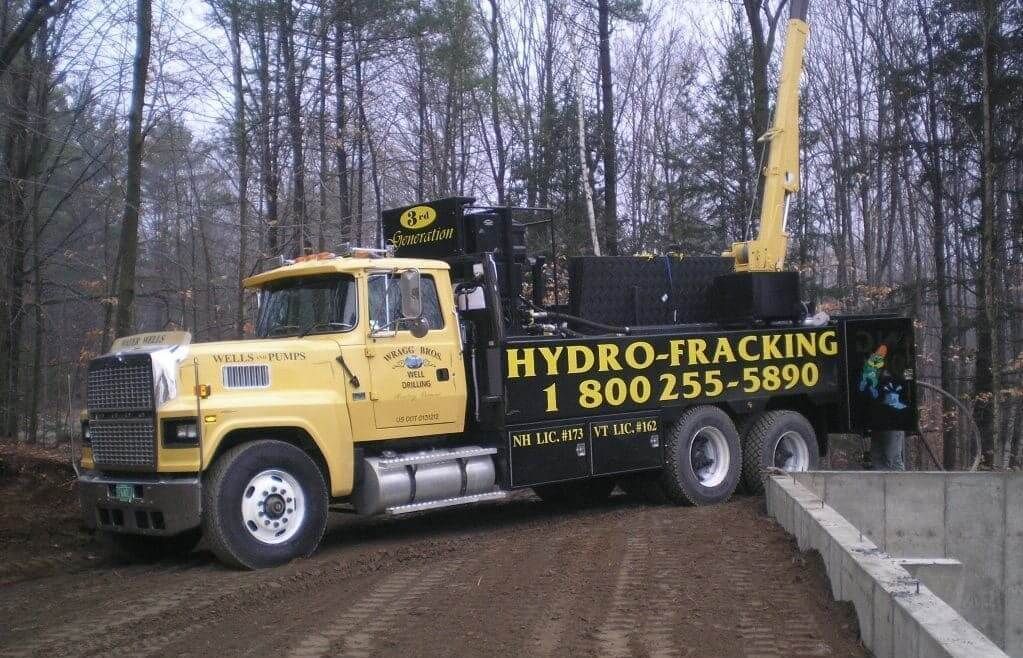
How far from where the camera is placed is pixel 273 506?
8531 millimetres

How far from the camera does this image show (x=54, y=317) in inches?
1123

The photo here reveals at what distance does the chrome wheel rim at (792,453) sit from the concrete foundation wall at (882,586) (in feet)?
8.07

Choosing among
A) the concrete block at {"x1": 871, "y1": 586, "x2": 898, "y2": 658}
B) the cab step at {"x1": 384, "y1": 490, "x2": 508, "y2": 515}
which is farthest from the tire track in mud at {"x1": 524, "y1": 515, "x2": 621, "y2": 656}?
the concrete block at {"x1": 871, "y1": 586, "x2": 898, "y2": 658}

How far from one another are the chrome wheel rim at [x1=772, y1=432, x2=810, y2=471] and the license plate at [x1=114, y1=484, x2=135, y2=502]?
7886mm

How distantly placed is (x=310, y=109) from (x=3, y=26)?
6773 millimetres

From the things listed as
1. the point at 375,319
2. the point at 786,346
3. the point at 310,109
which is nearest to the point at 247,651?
the point at 375,319

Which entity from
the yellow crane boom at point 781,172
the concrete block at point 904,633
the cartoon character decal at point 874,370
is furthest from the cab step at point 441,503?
the yellow crane boom at point 781,172

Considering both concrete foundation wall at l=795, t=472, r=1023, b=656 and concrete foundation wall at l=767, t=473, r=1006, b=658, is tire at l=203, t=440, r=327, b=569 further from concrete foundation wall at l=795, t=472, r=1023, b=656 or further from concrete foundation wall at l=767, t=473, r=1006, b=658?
concrete foundation wall at l=795, t=472, r=1023, b=656

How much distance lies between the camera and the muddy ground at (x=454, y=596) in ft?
19.4

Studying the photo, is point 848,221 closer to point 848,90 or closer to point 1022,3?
point 848,90

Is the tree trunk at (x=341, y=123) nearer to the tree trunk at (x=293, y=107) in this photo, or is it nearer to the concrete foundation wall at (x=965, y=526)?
the tree trunk at (x=293, y=107)

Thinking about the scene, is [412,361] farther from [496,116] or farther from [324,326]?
[496,116]

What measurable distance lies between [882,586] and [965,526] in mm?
7317

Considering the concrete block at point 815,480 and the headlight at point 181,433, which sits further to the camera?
the concrete block at point 815,480
